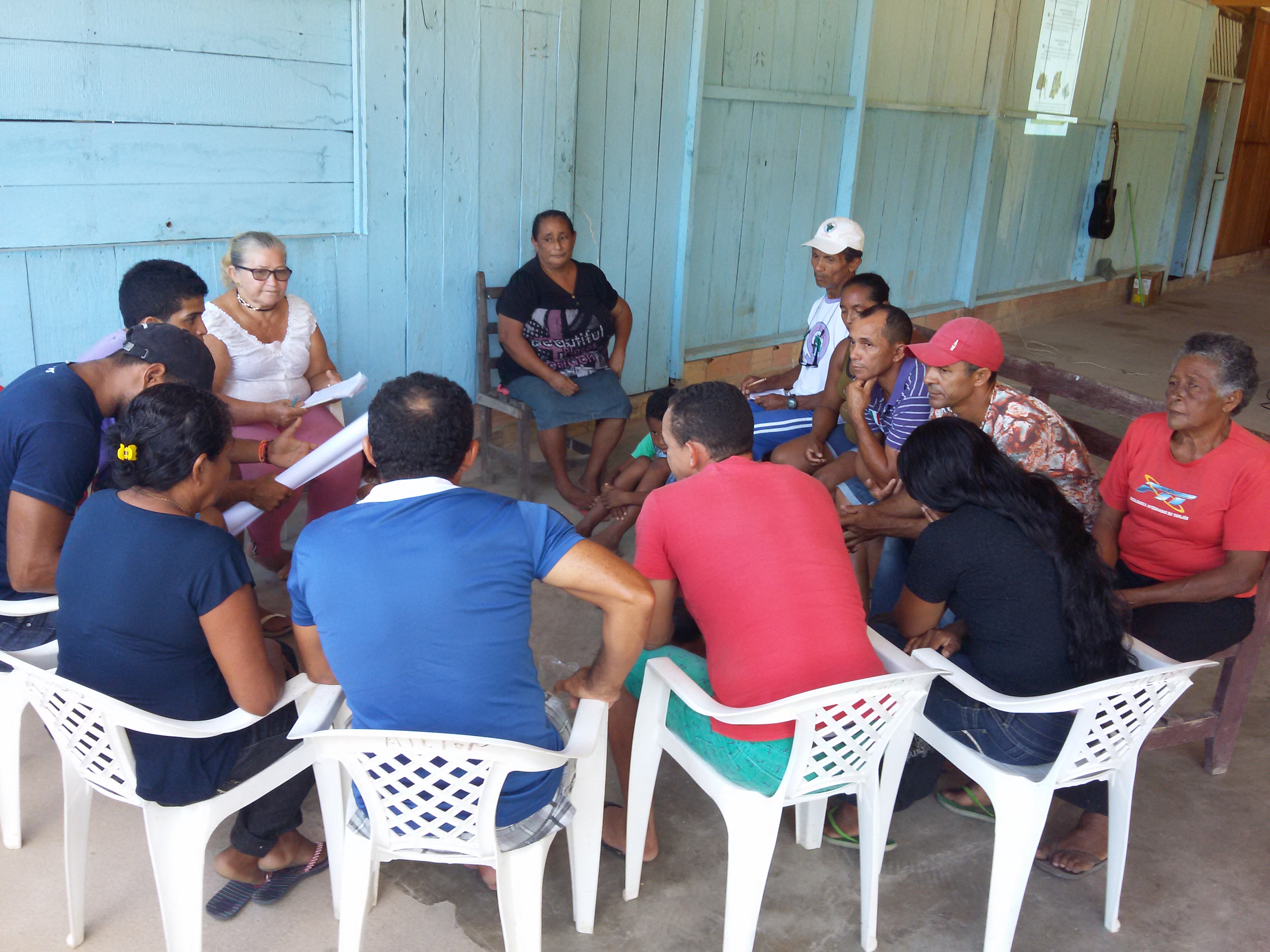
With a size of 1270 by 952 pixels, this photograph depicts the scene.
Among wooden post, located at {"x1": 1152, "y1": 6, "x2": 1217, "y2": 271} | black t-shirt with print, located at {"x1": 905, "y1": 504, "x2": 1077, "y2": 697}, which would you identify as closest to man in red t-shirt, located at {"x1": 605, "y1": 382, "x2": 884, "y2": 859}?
black t-shirt with print, located at {"x1": 905, "y1": 504, "x2": 1077, "y2": 697}

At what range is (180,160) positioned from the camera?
3.61 m

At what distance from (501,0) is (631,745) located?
3.26 meters

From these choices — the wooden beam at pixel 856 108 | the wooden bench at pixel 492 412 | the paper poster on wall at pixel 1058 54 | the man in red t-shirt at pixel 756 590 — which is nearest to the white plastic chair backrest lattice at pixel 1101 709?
the man in red t-shirt at pixel 756 590

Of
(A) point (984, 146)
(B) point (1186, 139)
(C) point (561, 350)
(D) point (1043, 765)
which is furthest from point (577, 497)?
(B) point (1186, 139)

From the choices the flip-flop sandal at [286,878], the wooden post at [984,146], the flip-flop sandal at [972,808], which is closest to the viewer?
the flip-flop sandal at [286,878]

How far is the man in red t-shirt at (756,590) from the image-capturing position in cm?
208

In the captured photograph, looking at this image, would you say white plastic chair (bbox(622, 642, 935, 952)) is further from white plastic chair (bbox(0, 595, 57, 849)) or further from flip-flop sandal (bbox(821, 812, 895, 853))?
white plastic chair (bbox(0, 595, 57, 849))

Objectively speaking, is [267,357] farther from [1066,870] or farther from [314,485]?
[1066,870]

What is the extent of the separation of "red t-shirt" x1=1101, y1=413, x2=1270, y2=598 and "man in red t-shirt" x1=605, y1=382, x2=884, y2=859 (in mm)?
1159

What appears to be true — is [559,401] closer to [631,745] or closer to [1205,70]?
[631,745]

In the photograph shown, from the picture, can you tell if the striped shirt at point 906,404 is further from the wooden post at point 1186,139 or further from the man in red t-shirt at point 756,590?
the wooden post at point 1186,139

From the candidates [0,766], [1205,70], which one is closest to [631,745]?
[0,766]

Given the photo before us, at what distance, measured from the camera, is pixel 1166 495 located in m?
2.81

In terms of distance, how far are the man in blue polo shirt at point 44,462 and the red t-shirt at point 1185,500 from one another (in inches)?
103
